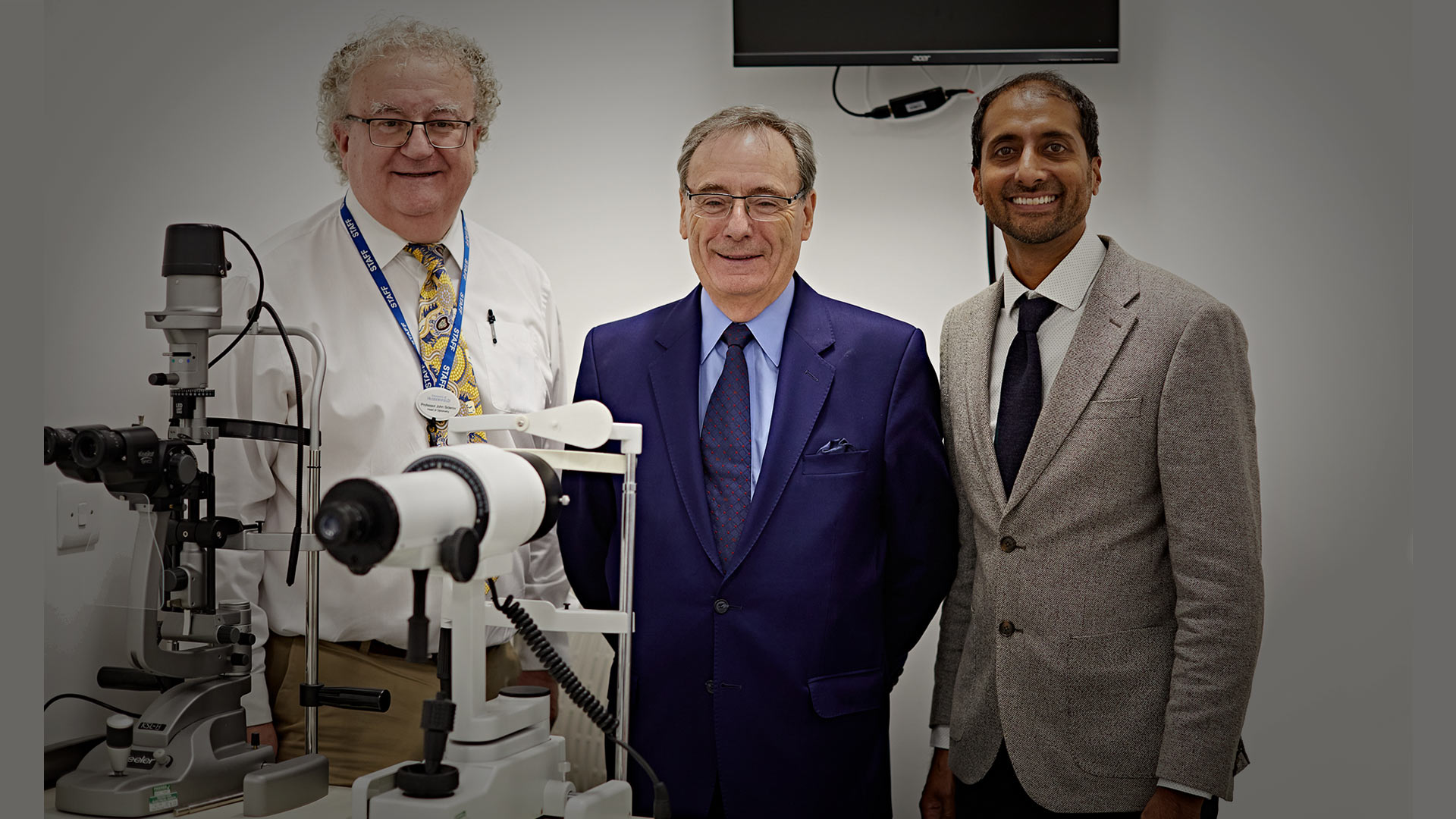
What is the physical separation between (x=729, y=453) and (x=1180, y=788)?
101cm

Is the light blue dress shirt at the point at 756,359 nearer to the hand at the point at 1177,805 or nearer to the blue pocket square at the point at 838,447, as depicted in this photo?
the blue pocket square at the point at 838,447

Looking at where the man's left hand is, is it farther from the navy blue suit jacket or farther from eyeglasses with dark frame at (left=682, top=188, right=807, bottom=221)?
eyeglasses with dark frame at (left=682, top=188, right=807, bottom=221)

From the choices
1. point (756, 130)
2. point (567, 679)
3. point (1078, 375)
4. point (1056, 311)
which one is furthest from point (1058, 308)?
point (567, 679)

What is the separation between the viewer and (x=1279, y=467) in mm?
2664

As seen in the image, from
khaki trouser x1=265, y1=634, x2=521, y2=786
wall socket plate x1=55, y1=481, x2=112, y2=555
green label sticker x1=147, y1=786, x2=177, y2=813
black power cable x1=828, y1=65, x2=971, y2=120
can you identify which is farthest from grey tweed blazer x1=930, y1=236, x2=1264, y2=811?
wall socket plate x1=55, y1=481, x2=112, y2=555

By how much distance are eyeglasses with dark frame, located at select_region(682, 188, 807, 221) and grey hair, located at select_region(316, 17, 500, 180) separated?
66 cm

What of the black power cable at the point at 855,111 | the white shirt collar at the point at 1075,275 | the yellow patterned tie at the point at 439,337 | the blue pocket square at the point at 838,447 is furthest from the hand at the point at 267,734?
the black power cable at the point at 855,111

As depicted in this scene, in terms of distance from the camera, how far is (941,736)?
208 cm

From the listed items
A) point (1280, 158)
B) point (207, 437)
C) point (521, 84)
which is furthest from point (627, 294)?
point (1280, 158)

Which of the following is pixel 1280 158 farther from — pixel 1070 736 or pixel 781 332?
pixel 1070 736

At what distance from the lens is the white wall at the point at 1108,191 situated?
2521 millimetres

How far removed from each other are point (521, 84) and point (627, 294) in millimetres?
675

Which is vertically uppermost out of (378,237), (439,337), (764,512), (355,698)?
(378,237)

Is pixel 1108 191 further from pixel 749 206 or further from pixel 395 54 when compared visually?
pixel 395 54
